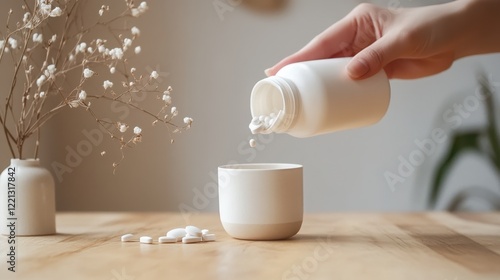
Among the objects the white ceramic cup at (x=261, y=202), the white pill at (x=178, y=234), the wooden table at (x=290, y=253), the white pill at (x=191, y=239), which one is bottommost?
the wooden table at (x=290, y=253)

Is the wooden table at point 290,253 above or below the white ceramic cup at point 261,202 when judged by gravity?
below

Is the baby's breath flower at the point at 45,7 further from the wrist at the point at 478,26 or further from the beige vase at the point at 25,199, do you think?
the wrist at the point at 478,26

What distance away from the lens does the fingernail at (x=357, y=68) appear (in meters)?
1.04

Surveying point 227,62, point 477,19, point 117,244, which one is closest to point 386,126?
point 227,62

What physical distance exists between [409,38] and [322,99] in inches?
10.4

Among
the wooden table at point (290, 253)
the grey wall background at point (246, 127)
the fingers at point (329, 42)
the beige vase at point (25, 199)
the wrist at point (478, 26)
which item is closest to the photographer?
the wooden table at point (290, 253)

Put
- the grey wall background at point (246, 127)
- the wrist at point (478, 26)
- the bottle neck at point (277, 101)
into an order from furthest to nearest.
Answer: the grey wall background at point (246, 127) → the wrist at point (478, 26) → the bottle neck at point (277, 101)

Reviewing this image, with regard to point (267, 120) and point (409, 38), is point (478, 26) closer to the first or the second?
point (409, 38)

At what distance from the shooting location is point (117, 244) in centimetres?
106

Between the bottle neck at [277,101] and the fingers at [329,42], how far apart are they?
268 millimetres

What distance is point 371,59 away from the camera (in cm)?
108

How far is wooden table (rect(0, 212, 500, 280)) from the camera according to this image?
822 mm

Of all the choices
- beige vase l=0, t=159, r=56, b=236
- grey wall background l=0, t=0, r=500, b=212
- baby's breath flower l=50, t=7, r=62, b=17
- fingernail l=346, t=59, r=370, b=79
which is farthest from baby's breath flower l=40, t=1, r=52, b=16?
grey wall background l=0, t=0, r=500, b=212

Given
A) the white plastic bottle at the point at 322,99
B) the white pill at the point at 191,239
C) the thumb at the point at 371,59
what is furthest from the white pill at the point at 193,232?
the thumb at the point at 371,59
